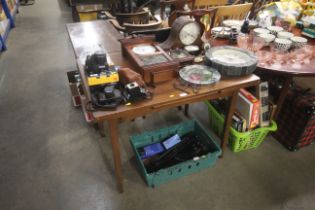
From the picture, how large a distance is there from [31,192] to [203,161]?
1.14 meters

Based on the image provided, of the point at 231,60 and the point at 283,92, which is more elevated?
the point at 231,60

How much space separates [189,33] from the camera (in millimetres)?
1309

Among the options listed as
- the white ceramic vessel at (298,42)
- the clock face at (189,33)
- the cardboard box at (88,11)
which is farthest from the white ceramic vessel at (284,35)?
the cardboard box at (88,11)

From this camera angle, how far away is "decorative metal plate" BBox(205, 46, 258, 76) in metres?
1.19

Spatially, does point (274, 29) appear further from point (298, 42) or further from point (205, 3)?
point (205, 3)

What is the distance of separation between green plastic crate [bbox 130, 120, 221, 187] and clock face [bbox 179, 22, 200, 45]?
64 centimetres

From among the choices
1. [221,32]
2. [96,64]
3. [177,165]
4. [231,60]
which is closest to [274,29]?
[221,32]

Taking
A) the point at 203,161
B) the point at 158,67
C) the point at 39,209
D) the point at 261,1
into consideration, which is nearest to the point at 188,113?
the point at 203,161

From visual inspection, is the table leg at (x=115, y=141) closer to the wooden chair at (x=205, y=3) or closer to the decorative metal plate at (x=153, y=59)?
the decorative metal plate at (x=153, y=59)

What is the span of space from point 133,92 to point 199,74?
1.27 ft

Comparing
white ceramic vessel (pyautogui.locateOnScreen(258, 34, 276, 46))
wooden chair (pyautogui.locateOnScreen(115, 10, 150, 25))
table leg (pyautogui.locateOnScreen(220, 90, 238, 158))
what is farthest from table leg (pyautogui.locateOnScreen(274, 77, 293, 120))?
wooden chair (pyautogui.locateOnScreen(115, 10, 150, 25))

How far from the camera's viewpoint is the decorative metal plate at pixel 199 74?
113 cm

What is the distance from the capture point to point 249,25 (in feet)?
5.76

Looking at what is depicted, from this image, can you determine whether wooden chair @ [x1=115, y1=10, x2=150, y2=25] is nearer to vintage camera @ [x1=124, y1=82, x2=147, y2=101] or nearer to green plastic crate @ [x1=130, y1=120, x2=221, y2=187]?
green plastic crate @ [x1=130, y1=120, x2=221, y2=187]
